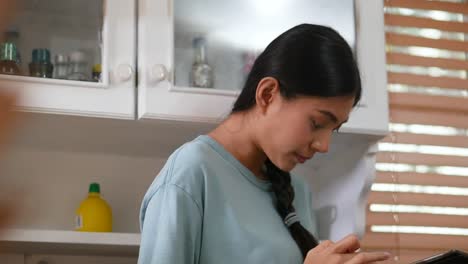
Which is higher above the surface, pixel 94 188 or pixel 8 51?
pixel 8 51

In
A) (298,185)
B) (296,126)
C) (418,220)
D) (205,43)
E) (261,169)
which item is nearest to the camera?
(296,126)

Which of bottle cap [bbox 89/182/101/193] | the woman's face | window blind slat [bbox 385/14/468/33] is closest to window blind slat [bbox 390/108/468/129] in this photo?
window blind slat [bbox 385/14/468/33]

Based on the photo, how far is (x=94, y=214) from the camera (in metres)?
1.29

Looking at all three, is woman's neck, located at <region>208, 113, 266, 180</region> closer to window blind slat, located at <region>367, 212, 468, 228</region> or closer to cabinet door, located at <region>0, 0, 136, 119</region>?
cabinet door, located at <region>0, 0, 136, 119</region>

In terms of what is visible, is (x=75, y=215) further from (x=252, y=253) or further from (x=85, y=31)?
(x=252, y=253)

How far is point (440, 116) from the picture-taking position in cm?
163

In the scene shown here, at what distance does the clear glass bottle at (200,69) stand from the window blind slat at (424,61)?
0.53 meters

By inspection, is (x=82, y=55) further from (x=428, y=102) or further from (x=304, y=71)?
(x=428, y=102)

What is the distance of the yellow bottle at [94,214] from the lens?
129 centimetres

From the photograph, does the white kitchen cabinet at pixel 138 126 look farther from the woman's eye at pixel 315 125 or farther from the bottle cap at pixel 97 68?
the woman's eye at pixel 315 125

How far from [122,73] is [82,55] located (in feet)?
0.28

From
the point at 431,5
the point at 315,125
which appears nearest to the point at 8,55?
the point at 315,125

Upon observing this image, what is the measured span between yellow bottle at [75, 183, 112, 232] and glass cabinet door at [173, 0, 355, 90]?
0.29 meters

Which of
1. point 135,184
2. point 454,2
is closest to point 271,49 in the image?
point 135,184
